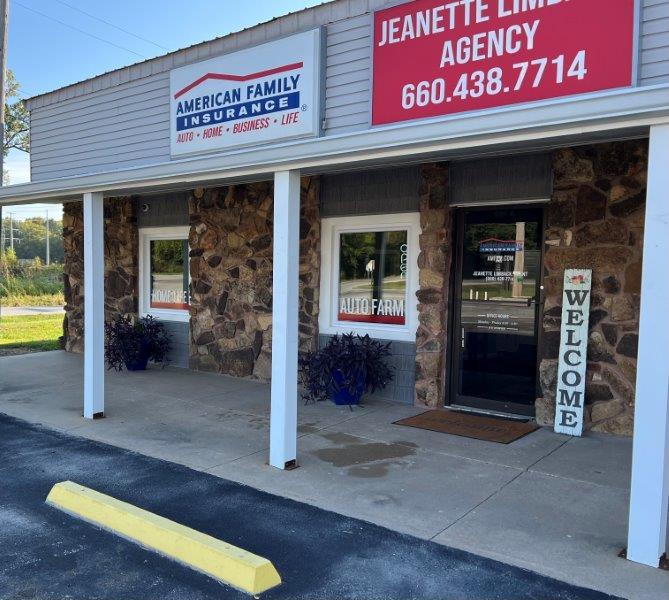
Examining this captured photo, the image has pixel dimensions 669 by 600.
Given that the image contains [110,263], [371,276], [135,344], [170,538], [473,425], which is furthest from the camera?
[110,263]

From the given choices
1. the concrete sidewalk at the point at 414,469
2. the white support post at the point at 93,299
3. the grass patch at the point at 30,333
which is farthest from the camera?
the grass patch at the point at 30,333

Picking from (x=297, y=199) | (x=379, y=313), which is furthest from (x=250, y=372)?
(x=297, y=199)

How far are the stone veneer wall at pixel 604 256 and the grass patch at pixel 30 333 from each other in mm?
9318

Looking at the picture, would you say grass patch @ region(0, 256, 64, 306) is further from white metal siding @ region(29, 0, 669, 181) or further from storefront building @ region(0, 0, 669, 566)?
storefront building @ region(0, 0, 669, 566)

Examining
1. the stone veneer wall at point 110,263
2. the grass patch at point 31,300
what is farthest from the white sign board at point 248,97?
the grass patch at point 31,300

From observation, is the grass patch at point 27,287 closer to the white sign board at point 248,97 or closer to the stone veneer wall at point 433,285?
the white sign board at point 248,97

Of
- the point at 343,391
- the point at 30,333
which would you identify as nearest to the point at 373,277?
the point at 343,391

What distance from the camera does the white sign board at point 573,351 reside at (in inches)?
232

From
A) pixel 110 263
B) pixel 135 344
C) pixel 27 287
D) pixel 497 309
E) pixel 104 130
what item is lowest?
pixel 135 344

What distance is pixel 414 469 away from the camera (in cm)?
505

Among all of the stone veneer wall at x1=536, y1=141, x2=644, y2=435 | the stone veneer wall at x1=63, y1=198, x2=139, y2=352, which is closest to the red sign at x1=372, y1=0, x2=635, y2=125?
the stone veneer wall at x1=536, y1=141, x2=644, y2=435

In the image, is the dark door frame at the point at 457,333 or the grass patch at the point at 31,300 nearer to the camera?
the dark door frame at the point at 457,333

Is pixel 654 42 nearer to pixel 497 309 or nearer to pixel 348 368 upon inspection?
pixel 497 309

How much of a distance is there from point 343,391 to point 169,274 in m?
4.22
